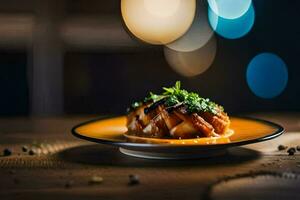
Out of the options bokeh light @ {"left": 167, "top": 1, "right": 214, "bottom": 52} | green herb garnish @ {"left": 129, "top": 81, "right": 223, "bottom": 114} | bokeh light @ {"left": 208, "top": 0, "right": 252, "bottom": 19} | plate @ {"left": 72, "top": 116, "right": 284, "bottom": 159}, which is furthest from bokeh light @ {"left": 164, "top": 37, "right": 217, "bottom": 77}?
green herb garnish @ {"left": 129, "top": 81, "right": 223, "bottom": 114}

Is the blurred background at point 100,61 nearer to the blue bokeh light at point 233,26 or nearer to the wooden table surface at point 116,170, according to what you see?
the blue bokeh light at point 233,26

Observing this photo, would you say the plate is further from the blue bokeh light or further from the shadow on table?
the blue bokeh light

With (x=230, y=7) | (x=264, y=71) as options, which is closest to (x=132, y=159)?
(x=264, y=71)

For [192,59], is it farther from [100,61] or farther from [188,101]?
[188,101]

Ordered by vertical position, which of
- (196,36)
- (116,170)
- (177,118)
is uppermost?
(196,36)

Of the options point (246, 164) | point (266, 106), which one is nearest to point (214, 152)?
point (246, 164)

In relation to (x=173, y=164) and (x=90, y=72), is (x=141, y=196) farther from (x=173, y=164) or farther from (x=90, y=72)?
(x=90, y=72)
